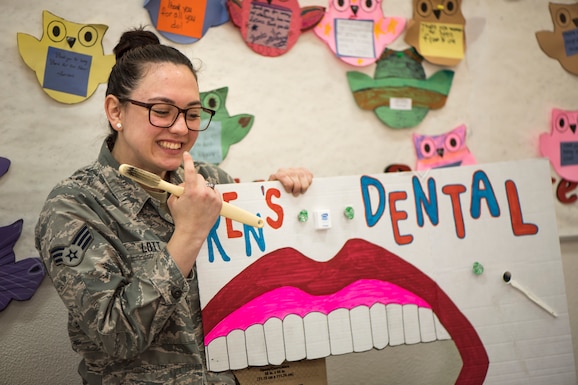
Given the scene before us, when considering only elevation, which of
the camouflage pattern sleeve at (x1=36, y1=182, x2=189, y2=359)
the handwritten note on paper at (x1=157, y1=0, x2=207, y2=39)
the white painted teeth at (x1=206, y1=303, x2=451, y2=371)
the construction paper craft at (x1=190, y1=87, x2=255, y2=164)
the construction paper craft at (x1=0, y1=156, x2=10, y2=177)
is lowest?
the white painted teeth at (x1=206, y1=303, x2=451, y2=371)

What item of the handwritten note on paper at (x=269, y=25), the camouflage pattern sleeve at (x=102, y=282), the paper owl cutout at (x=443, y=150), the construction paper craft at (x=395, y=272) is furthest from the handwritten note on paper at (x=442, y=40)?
the camouflage pattern sleeve at (x=102, y=282)

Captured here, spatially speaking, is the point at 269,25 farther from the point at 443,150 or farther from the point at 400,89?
the point at 443,150

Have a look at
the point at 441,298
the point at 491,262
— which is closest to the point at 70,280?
the point at 441,298

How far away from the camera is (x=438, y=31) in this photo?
197 cm

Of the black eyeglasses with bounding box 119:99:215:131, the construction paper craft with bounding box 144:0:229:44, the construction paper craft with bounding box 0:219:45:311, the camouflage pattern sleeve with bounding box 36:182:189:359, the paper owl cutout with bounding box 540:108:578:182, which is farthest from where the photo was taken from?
the paper owl cutout with bounding box 540:108:578:182

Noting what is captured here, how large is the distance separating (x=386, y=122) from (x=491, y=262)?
0.66 meters

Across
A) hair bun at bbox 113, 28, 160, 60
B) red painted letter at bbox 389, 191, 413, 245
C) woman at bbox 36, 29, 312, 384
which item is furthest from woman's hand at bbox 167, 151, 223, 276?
red painted letter at bbox 389, 191, 413, 245

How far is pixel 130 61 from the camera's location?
121 centimetres

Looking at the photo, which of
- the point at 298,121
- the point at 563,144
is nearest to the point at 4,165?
the point at 298,121

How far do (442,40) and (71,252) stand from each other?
1.48 meters

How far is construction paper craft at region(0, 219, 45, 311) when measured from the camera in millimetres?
1530

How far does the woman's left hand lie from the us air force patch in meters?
0.49

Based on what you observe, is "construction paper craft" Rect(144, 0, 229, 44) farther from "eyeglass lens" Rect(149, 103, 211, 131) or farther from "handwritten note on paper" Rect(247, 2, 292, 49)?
"eyeglass lens" Rect(149, 103, 211, 131)

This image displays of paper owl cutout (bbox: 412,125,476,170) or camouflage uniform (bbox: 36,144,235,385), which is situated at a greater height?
paper owl cutout (bbox: 412,125,476,170)
